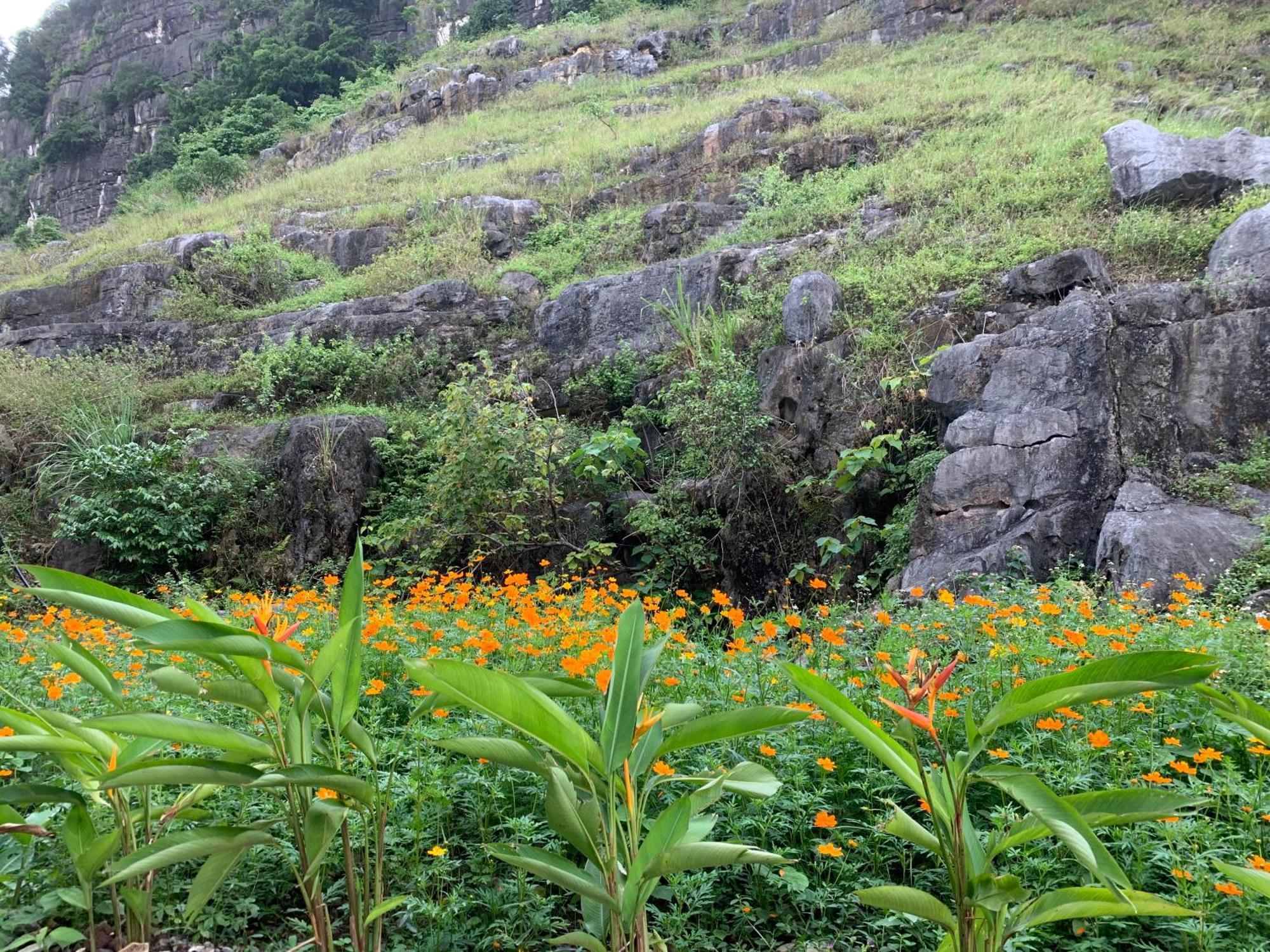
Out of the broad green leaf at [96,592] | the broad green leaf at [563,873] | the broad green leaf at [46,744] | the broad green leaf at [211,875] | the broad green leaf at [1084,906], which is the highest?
the broad green leaf at [96,592]

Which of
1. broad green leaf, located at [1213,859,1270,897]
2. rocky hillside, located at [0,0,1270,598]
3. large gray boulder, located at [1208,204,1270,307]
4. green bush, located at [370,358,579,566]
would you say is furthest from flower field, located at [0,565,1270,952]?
large gray boulder, located at [1208,204,1270,307]

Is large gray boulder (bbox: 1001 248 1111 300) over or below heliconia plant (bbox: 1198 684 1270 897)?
over

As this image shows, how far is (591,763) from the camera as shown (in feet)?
4.47

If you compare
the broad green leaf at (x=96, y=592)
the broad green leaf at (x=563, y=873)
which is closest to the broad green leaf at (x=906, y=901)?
the broad green leaf at (x=563, y=873)

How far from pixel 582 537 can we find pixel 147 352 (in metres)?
7.24

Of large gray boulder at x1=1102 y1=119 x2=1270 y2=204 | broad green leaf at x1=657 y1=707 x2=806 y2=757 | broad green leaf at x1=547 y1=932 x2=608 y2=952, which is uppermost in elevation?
large gray boulder at x1=1102 y1=119 x2=1270 y2=204

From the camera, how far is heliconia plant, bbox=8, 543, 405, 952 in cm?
127

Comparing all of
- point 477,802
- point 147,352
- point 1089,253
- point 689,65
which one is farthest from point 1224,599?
point 689,65

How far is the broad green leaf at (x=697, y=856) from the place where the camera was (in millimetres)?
1296

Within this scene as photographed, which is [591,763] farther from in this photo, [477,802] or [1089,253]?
[1089,253]

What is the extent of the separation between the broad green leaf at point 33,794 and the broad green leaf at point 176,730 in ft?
0.82

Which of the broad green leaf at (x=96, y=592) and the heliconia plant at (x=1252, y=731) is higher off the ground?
the broad green leaf at (x=96, y=592)

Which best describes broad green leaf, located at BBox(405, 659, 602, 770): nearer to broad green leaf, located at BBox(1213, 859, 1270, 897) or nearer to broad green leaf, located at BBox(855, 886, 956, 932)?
broad green leaf, located at BBox(855, 886, 956, 932)

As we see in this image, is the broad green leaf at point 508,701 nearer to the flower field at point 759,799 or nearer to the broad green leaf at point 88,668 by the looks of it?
the flower field at point 759,799
